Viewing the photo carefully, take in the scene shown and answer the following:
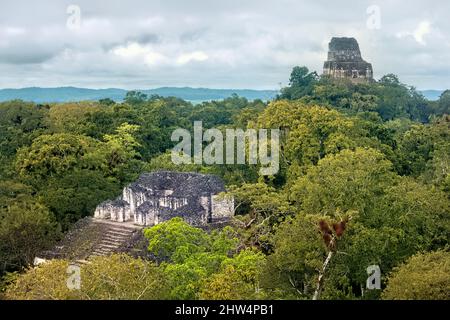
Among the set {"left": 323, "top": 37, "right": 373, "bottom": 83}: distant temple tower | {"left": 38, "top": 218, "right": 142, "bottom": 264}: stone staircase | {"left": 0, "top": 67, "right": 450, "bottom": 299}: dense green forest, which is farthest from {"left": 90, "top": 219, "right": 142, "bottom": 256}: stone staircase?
{"left": 323, "top": 37, "right": 373, "bottom": 83}: distant temple tower

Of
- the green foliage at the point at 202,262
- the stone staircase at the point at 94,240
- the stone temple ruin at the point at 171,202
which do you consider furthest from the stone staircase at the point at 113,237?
the green foliage at the point at 202,262

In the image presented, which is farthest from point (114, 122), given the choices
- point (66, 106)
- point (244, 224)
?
point (244, 224)

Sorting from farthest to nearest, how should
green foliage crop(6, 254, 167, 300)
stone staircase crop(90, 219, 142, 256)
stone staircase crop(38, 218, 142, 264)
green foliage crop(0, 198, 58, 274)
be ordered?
stone staircase crop(90, 219, 142, 256)
stone staircase crop(38, 218, 142, 264)
green foliage crop(0, 198, 58, 274)
green foliage crop(6, 254, 167, 300)

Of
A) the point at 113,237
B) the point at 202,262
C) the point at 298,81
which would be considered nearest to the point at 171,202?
the point at 113,237

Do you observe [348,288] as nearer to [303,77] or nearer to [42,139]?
[42,139]

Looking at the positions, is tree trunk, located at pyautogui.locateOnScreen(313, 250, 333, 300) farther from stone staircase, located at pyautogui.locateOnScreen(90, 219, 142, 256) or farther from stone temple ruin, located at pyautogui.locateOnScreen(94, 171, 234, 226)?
stone staircase, located at pyautogui.locateOnScreen(90, 219, 142, 256)

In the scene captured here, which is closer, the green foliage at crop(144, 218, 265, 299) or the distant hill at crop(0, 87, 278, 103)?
the green foliage at crop(144, 218, 265, 299)
